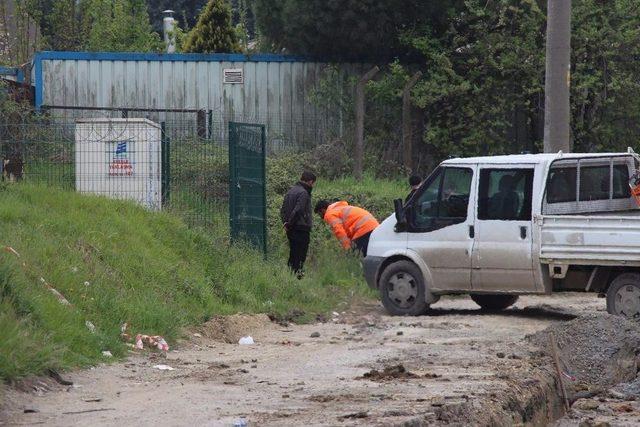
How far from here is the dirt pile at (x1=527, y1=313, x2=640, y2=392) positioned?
12398 mm

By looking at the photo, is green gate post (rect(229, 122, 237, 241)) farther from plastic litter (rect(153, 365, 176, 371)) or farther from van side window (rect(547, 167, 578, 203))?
plastic litter (rect(153, 365, 176, 371))

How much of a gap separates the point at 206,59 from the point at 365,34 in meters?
3.20

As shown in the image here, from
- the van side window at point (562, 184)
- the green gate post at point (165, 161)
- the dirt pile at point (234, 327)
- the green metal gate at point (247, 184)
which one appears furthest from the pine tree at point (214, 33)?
the dirt pile at point (234, 327)

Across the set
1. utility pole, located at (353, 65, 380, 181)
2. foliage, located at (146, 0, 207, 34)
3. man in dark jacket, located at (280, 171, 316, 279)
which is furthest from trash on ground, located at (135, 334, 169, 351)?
foliage, located at (146, 0, 207, 34)

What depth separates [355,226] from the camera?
18.0 metres

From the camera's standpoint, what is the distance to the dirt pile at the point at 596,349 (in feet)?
40.7

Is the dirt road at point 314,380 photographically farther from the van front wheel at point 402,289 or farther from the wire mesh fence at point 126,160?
the wire mesh fence at point 126,160

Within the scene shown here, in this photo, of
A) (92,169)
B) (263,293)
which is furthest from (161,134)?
(263,293)

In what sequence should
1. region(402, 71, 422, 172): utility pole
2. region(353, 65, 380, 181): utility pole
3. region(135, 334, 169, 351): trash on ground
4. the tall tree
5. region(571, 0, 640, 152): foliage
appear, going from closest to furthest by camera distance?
1. region(135, 334, 169, 351): trash on ground
2. region(353, 65, 380, 181): utility pole
3. region(402, 71, 422, 172): utility pole
4. region(571, 0, 640, 152): foliage
5. the tall tree

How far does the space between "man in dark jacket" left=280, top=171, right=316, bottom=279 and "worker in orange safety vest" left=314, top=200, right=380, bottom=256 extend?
1.26ft

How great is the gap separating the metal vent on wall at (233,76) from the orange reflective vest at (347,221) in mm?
6363

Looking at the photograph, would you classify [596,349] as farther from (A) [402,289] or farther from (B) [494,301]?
(B) [494,301]

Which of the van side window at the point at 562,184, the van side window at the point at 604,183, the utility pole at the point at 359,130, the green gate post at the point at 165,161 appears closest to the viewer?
the van side window at the point at 562,184

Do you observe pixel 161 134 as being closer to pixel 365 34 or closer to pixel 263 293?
pixel 263 293
